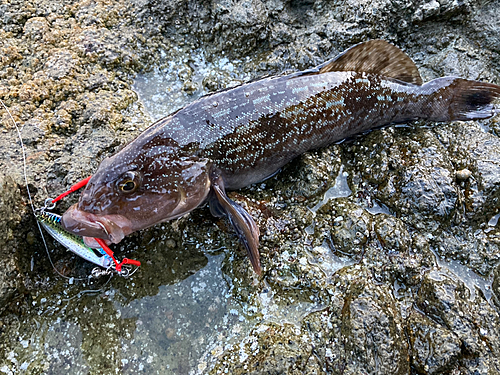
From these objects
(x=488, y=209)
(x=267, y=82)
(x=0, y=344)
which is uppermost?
(x=267, y=82)

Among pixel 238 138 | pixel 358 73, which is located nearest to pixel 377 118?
pixel 358 73

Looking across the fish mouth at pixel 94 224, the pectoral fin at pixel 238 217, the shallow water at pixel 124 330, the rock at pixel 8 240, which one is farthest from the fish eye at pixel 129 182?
the rock at pixel 8 240

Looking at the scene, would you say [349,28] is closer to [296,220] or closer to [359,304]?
[296,220]

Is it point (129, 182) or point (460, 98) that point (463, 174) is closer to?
point (460, 98)

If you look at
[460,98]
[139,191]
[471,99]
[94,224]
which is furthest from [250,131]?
[471,99]

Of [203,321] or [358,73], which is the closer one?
[203,321]

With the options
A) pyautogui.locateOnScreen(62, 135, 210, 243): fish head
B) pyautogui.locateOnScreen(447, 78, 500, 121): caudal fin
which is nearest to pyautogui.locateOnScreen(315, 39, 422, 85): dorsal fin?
pyautogui.locateOnScreen(447, 78, 500, 121): caudal fin
